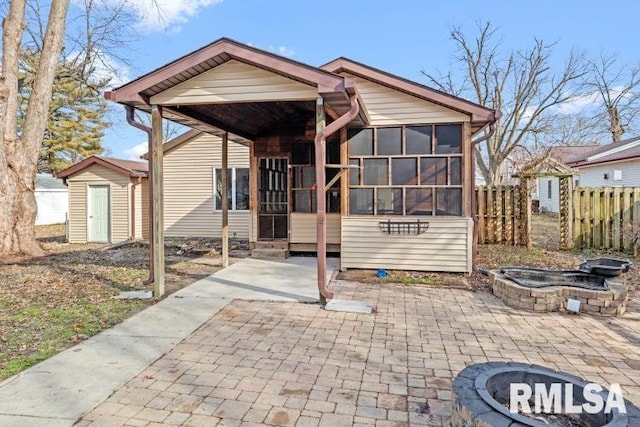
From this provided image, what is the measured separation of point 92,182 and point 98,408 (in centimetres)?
1189

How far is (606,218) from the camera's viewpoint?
9.19m

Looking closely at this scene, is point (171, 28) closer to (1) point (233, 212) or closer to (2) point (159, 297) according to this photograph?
(1) point (233, 212)

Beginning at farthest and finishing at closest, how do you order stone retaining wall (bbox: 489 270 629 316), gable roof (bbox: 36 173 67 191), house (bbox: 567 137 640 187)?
Answer: gable roof (bbox: 36 173 67 191)
house (bbox: 567 137 640 187)
stone retaining wall (bbox: 489 270 629 316)

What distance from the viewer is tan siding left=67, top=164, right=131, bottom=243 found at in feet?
41.3

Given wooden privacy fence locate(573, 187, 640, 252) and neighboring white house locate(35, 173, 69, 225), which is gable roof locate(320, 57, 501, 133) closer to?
wooden privacy fence locate(573, 187, 640, 252)

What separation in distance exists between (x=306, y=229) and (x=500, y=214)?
502 cm

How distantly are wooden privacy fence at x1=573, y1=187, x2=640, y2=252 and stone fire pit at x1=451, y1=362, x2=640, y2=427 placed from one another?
848cm

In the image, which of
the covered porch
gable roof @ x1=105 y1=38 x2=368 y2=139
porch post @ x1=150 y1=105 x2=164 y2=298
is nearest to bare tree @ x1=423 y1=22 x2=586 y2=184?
the covered porch

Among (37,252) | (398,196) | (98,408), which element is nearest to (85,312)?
(98,408)

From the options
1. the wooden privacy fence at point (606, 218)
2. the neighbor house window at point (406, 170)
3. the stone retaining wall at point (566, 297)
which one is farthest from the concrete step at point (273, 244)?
the wooden privacy fence at point (606, 218)

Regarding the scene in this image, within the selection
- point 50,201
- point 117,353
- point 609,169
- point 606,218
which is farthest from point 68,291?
point 609,169

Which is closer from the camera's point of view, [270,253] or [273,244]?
[270,253]

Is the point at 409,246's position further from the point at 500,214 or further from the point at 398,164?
the point at 500,214

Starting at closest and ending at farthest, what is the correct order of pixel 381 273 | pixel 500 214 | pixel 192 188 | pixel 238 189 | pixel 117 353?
pixel 117 353 < pixel 381 273 < pixel 500 214 < pixel 238 189 < pixel 192 188
